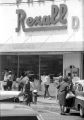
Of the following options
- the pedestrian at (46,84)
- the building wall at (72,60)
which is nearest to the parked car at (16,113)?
the pedestrian at (46,84)

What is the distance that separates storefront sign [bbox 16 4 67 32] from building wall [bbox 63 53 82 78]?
1836 millimetres

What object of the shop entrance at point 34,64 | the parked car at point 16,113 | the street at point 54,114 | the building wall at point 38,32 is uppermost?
the building wall at point 38,32

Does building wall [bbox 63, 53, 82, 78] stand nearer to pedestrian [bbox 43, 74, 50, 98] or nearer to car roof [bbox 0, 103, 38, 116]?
pedestrian [bbox 43, 74, 50, 98]

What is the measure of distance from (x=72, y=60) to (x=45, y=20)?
10.8 feet

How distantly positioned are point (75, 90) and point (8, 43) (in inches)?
456

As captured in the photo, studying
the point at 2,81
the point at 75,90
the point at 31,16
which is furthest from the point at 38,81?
the point at 75,90

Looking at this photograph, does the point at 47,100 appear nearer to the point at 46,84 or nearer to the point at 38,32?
the point at 46,84

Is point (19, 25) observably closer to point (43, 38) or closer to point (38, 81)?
point (43, 38)

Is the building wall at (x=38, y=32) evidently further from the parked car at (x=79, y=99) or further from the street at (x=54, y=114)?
the parked car at (x=79, y=99)

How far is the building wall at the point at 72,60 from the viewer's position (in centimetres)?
2841

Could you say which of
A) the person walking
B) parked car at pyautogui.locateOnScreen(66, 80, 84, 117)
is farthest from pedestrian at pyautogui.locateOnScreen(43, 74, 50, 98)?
parked car at pyautogui.locateOnScreen(66, 80, 84, 117)

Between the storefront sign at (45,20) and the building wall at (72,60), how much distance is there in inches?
72.3

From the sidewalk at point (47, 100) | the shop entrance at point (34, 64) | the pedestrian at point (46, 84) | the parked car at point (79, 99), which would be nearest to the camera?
the parked car at point (79, 99)

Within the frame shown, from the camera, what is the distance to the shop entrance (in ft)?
96.1
